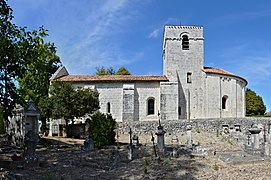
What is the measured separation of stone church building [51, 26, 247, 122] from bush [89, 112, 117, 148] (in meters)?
14.3

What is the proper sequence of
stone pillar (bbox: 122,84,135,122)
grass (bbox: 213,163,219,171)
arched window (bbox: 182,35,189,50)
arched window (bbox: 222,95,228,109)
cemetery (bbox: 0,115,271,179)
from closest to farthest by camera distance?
cemetery (bbox: 0,115,271,179)
grass (bbox: 213,163,219,171)
stone pillar (bbox: 122,84,135,122)
arched window (bbox: 222,95,228,109)
arched window (bbox: 182,35,189,50)

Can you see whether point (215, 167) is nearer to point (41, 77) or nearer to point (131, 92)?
point (131, 92)

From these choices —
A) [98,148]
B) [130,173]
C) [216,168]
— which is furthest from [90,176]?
[98,148]

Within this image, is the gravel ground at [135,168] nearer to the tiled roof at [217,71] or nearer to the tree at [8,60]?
the tree at [8,60]

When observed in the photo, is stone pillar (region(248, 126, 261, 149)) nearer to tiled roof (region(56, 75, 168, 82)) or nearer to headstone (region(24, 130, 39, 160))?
headstone (region(24, 130, 39, 160))

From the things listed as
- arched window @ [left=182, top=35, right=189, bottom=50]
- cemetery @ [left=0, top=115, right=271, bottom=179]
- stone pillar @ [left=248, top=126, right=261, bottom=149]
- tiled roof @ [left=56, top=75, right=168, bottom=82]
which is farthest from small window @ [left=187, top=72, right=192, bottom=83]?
stone pillar @ [left=248, top=126, right=261, bottom=149]

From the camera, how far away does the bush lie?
19.3 metres

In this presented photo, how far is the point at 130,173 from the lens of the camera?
11.3 metres

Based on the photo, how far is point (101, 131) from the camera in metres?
19.5

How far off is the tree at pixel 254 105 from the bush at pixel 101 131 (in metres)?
37.6

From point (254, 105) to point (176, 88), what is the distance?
75.3 feet

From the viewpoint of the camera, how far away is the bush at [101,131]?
1928cm

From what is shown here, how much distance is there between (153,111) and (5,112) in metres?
24.2

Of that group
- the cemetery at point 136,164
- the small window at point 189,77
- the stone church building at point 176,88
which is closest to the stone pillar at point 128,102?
the stone church building at point 176,88
